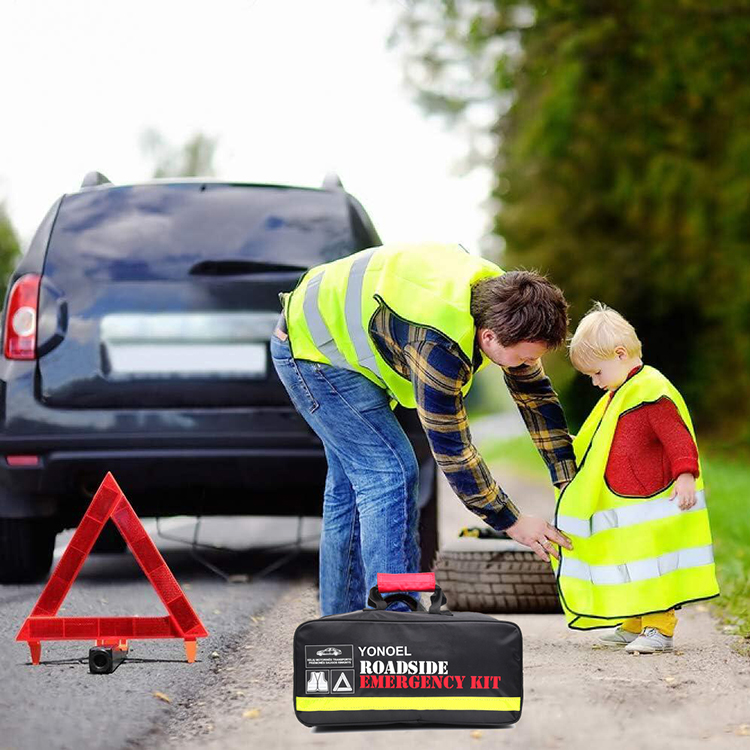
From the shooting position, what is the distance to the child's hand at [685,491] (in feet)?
14.4

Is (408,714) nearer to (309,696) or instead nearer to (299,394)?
(309,696)

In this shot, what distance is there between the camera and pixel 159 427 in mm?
5539

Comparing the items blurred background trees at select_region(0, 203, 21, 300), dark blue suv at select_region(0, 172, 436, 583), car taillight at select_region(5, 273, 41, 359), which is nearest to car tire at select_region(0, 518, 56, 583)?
dark blue suv at select_region(0, 172, 436, 583)

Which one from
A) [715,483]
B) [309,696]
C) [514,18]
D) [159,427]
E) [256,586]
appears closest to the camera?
[309,696]

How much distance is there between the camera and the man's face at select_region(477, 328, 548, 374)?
382 centimetres

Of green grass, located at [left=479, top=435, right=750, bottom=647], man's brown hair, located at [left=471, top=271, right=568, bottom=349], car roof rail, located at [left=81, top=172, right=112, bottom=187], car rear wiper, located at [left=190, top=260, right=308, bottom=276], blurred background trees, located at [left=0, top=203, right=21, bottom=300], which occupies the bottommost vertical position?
blurred background trees, located at [left=0, top=203, right=21, bottom=300]

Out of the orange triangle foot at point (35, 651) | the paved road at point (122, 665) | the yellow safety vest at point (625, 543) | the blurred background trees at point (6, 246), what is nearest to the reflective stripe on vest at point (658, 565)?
the yellow safety vest at point (625, 543)

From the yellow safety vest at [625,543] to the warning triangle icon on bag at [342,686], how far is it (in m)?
1.31

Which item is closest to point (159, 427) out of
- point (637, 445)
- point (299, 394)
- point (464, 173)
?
point (299, 394)

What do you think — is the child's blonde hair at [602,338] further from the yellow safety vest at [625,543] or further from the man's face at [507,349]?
the man's face at [507,349]

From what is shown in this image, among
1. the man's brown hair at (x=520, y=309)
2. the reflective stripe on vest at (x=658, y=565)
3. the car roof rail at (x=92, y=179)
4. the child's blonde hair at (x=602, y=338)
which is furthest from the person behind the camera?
the car roof rail at (x=92, y=179)

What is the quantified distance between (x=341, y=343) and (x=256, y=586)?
7.21 feet

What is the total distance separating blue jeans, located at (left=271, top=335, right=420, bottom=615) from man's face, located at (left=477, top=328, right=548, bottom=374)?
1.86 ft

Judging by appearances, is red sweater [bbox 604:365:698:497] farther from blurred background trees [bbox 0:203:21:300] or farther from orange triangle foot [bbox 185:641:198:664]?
blurred background trees [bbox 0:203:21:300]
